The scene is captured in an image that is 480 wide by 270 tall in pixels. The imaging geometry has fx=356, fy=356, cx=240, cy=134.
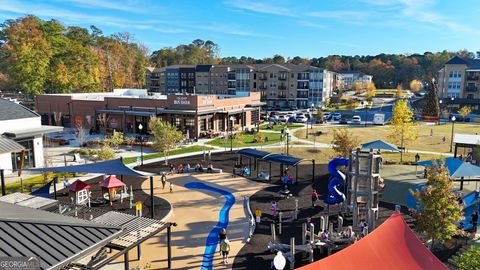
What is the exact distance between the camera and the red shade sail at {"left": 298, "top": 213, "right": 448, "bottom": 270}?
10.8 metres

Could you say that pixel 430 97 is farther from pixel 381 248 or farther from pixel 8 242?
pixel 8 242

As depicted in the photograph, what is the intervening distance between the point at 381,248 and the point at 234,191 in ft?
55.2

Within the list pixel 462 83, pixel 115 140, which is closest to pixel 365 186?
pixel 115 140

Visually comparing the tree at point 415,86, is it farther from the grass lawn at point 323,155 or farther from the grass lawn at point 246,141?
the grass lawn at point 323,155

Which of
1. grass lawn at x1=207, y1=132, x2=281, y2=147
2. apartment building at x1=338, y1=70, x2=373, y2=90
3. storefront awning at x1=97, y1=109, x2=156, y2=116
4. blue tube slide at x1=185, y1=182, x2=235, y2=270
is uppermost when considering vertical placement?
apartment building at x1=338, y1=70, x2=373, y2=90

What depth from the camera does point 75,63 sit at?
245 ft

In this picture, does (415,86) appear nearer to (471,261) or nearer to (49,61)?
(49,61)

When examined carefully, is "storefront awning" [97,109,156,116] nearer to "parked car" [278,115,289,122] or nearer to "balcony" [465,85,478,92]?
"parked car" [278,115,289,122]

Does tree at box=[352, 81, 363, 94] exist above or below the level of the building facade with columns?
above

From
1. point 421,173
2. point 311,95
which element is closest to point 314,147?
point 421,173

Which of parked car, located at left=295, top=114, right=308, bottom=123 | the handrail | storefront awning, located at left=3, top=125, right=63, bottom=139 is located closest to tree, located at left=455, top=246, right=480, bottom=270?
the handrail

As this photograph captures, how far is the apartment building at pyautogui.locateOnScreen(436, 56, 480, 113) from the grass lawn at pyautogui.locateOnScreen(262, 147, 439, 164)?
57.3 meters

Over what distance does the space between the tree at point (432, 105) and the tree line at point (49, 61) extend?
237 feet

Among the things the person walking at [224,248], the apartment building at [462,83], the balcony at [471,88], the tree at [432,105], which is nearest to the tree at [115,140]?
the person walking at [224,248]
